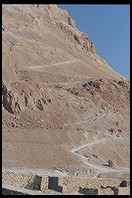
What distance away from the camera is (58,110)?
47.9 metres

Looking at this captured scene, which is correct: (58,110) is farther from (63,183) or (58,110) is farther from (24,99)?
(63,183)

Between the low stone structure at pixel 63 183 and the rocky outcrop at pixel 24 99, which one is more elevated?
the rocky outcrop at pixel 24 99

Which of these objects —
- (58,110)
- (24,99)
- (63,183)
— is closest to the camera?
(63,183)

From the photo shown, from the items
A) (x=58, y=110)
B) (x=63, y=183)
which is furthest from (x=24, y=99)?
(x=63, y=183)

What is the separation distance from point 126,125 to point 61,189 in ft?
120

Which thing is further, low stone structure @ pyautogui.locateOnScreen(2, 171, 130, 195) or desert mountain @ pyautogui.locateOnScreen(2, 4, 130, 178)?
desert mountain @ pyautogui.locateOnScreen(2, 4, 130, 178)

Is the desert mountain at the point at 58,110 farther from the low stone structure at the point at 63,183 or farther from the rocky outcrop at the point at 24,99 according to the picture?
the low stone structure at the point at 63,183

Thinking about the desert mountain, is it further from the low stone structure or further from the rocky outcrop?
the low stone structure

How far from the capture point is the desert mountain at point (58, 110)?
122 feet

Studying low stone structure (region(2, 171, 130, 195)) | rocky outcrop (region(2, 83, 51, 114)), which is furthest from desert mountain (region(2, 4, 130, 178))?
low stone structure (region(2, 171, 130, 195))

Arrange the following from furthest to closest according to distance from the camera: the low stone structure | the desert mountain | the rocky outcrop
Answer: the rocky outcrop, the desert mountain, the low stone structure

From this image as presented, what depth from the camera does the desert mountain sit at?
37250 mm

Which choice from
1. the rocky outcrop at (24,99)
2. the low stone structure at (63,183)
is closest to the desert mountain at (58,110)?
the rocky outcrop at (24,99)
